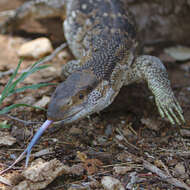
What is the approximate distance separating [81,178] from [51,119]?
62 cm

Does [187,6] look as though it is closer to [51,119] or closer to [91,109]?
[91,109]

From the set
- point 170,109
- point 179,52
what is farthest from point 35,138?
point 179,52

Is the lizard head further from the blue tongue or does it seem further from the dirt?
the dirt

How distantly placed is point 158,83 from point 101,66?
0.80 m

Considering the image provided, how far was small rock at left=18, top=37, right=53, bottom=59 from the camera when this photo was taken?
4.75 m

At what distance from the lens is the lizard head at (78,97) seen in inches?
106

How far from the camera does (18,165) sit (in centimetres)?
265

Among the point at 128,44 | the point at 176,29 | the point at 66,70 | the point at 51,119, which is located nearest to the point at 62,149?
the point at 51,119

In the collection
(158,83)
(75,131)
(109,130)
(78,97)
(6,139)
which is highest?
(78,97)

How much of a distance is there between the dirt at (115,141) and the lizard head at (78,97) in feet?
1.23

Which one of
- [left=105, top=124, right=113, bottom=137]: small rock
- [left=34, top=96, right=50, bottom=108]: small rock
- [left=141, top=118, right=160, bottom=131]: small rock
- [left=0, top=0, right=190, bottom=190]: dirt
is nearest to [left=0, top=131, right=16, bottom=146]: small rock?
[left=0, top=0, right=190, bottom=190]: dirt

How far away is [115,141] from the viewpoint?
3164 mm

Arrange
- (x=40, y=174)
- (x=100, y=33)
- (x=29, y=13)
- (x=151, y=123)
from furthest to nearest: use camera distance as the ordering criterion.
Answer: (x=29, y=13) → (x=100, y=33) → (x=151, y=123) → (x=40, y=174)

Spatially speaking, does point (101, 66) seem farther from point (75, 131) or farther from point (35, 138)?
point (35, 138)
